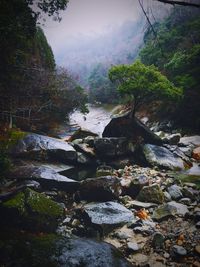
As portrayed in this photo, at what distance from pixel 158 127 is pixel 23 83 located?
30.0 ft

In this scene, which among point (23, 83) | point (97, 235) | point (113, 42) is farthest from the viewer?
point (113, 42)

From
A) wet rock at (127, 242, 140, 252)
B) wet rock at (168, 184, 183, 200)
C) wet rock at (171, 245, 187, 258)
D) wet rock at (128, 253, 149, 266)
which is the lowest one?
wet rock at (128, 253, 149, 266)

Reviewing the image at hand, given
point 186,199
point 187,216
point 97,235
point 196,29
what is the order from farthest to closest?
point 196,29, point 186,199, point 187,216, point 97,235

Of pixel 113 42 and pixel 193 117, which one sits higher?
pixel 113 42

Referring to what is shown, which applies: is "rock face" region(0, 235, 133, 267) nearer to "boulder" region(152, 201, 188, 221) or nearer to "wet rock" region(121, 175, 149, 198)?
"boulder" region(152, 201, 188, 221)

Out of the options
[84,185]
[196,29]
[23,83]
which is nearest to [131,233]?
[84,185]

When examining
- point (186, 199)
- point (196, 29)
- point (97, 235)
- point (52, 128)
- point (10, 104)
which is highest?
point (196, 29)

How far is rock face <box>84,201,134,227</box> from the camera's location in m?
5.54

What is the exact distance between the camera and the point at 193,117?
52.8ft

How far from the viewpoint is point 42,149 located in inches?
370

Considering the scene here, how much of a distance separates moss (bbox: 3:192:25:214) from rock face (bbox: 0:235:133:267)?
0.60 m

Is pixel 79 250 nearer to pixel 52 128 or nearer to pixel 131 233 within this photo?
pixel 131 233

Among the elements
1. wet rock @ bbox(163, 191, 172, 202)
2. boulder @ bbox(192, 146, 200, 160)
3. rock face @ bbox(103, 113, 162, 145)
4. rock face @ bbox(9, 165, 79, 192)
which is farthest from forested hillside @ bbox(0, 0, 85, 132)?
boulder @ bbox(192, 146, 200, 160)

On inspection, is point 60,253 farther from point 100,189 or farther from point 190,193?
point 190,193
